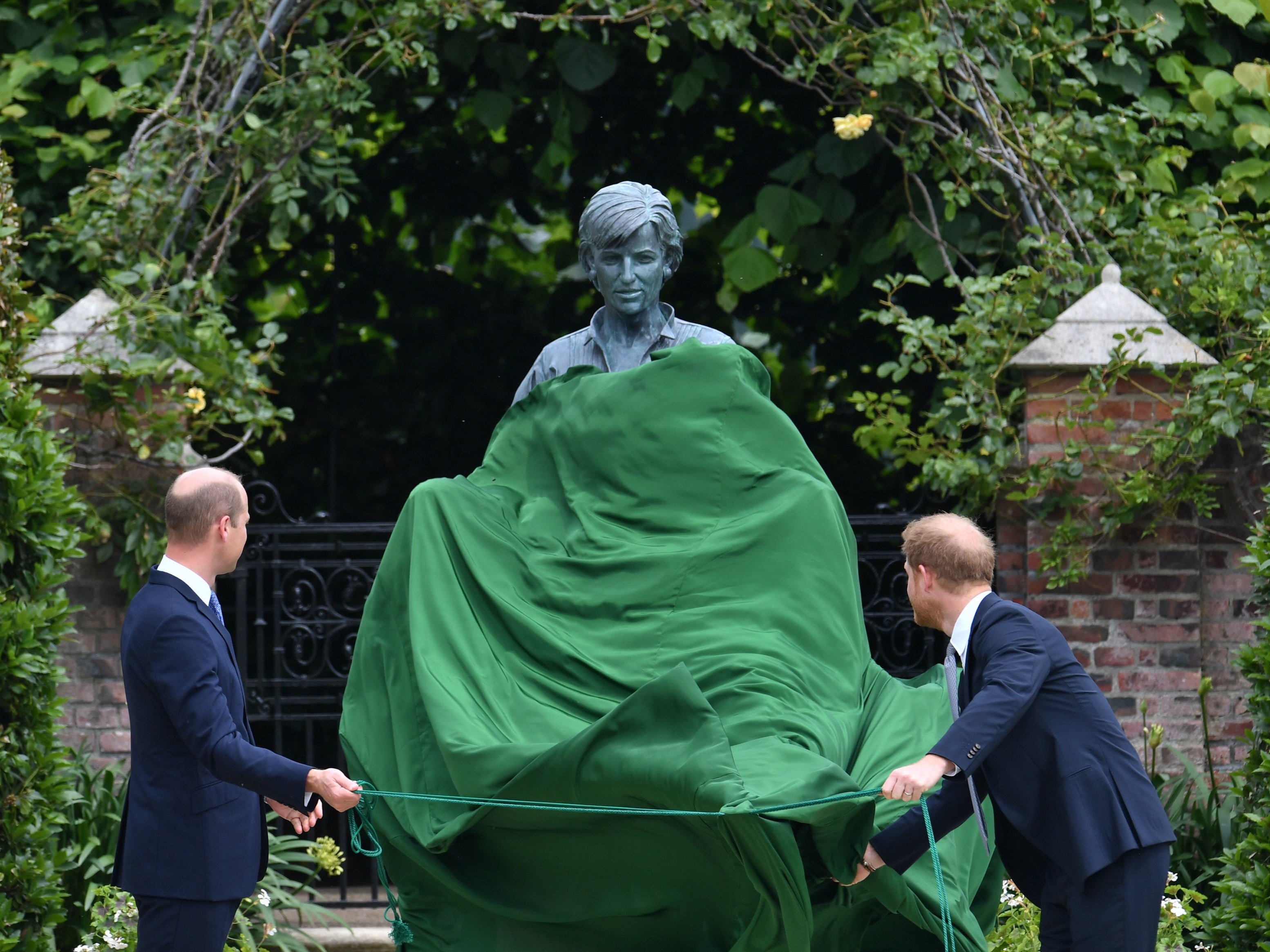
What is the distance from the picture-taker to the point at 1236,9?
19.4 feet

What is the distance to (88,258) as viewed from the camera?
5605 millimetres

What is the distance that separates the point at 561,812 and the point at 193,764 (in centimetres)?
75

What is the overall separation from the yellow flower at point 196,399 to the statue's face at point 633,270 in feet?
6.15

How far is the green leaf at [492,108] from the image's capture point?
6.68 metres

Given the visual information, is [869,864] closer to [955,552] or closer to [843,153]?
[955,552]

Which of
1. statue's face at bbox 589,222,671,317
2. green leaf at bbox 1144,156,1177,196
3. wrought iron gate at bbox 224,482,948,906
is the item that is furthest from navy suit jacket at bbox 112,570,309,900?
green leaf at bbox 1144,156,1177,196

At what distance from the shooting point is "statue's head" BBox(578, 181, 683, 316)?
4.01m

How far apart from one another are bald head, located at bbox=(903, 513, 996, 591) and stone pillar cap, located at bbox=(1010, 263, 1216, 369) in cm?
239

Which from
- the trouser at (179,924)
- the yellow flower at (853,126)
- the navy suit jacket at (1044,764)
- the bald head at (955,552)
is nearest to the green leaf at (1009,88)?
the yellow flower at (853,126)

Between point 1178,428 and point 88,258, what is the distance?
3.83 m

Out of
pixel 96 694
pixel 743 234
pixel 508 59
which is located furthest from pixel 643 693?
pixel 508 59

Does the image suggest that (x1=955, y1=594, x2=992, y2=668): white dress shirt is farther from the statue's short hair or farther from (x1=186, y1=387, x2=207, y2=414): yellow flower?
(x1=186, y1=387, x2=207, y2=414): yellow flower

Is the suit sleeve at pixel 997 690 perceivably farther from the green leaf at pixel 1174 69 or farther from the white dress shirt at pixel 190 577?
the green leaf at pixel 1174 69

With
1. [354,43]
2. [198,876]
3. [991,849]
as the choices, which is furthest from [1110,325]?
[198,876]
